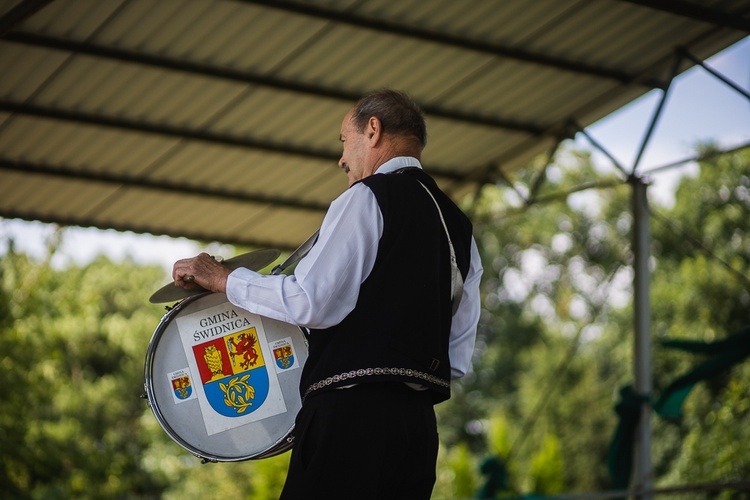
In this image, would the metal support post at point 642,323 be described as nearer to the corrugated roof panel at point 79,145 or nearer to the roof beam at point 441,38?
the roof beam at point 441,38

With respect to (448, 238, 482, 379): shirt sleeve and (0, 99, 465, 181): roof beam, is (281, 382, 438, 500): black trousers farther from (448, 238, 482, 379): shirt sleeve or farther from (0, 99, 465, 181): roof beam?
(0, 99, 465, 181): roof beam

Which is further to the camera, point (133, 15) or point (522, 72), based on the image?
point (522, 72)

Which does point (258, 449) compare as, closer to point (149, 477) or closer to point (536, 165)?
point (149, 477)

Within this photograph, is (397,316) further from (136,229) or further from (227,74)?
(136,229)

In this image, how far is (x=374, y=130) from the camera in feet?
9.72

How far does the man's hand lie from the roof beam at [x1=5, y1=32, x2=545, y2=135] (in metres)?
3.62

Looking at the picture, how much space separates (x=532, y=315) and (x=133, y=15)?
23454 millimetres

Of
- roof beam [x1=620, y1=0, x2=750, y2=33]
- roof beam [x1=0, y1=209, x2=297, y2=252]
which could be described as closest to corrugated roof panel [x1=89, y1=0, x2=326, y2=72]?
roof beam [x1=620, y1=0, x2=750, y2=33]

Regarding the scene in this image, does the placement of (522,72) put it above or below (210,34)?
below

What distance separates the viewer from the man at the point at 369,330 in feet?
8.59

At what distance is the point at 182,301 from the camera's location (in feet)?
10.1

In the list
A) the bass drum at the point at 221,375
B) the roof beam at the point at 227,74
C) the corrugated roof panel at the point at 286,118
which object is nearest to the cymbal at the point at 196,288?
the bass drum at the point at 221,375

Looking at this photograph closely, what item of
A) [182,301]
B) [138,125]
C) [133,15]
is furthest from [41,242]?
[182,301]

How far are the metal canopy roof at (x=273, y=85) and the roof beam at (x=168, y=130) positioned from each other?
13 mm
